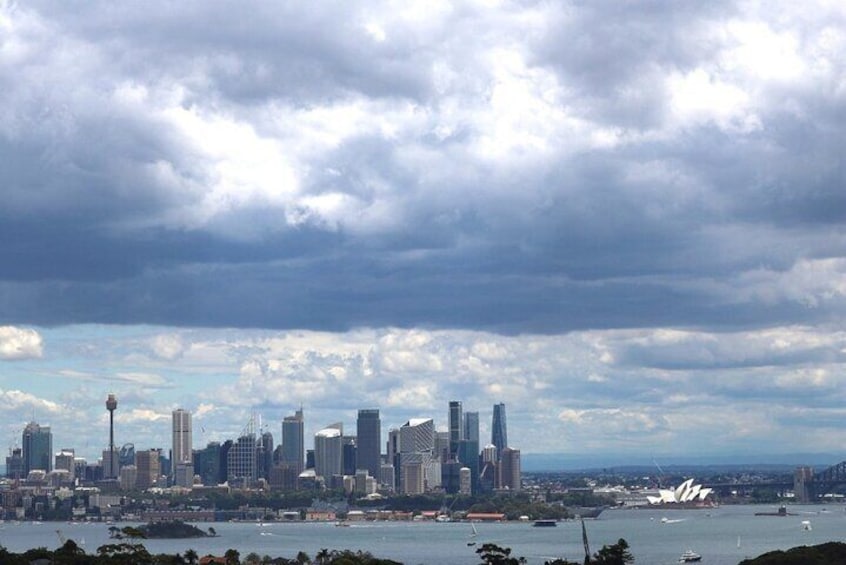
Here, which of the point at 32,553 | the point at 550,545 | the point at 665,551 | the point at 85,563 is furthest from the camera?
the point at 550,545

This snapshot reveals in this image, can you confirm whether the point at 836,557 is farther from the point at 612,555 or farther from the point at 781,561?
the point at 612,555

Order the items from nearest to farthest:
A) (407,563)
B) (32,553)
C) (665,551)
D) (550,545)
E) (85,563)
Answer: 1. (85,563)
2. (32,553)
3. (407,563)
4. (665,551)
5. (550,545)

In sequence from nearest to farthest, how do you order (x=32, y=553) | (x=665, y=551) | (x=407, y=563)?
(x=32, y=553), (x=407, y=563), (x=665, y=551)

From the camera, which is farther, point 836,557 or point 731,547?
point 731,547

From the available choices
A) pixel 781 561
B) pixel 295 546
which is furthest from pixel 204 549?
pixel 781 561

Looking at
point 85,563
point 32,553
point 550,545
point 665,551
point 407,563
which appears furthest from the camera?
point 550,545

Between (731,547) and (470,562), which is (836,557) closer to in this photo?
(470,562)

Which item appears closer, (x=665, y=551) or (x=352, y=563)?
(x=352, y=563)

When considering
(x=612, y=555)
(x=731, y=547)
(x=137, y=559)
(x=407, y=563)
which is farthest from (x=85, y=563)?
(x=731, y=547)
